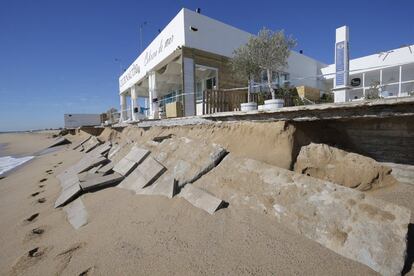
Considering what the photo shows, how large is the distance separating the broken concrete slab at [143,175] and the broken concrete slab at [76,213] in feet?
2.64

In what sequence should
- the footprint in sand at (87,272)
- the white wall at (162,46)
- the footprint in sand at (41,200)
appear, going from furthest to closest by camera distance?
the white wall at (162,46) → the footprint in sand at (41,200) → the footprint in sand at (87,272)

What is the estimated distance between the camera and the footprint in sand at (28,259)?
2.43m

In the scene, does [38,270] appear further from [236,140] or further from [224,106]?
[224,106]

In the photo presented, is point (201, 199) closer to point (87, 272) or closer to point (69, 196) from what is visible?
point (87, 272)

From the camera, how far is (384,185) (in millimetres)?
3197

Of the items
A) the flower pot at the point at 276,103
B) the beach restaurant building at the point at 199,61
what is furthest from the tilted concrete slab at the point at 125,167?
the beach restaurant building at the point at 199,61

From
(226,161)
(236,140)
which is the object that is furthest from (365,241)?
(236,140)

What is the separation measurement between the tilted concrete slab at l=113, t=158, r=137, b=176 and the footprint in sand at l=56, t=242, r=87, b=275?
219 cm

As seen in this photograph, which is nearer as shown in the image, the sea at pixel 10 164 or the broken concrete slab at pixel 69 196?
the broken concrete slab at pixel 69 196

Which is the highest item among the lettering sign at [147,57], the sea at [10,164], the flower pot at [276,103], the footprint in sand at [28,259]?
the lettering sign at [147,57]

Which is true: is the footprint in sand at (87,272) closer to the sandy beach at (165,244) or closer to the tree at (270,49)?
the sandy beach at (165,244)

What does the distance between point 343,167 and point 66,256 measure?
409cm

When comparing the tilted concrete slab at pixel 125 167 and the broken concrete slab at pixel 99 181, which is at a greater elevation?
the tilted concrete slab at pixel 125 167

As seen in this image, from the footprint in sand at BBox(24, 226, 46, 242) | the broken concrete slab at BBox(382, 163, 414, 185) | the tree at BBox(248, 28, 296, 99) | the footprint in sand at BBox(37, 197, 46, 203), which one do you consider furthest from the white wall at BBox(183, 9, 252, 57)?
the broken concrete slab at BBox(382, 163, 414, 185)
